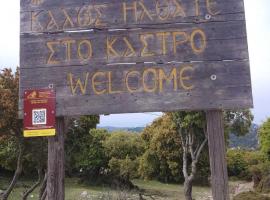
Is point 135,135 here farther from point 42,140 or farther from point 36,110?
point 36,110

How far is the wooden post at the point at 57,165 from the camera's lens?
536 centimetres

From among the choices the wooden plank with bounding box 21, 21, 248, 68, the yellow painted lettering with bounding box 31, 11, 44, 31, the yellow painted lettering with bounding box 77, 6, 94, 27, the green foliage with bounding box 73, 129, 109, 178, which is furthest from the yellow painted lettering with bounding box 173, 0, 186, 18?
the green foliage with bounding box 73, 129, 109, 178

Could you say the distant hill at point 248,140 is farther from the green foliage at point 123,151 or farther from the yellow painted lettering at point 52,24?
the yellow painted lettering at point 52,24

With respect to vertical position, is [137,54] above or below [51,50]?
below

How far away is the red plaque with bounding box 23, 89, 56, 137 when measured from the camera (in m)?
5.36

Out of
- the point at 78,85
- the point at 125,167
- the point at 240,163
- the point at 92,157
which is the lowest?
the point at 240,163

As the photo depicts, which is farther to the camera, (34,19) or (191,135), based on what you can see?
(191,135)

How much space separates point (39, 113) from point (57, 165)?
67cm

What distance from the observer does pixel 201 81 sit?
203 inches

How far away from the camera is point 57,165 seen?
542 cm

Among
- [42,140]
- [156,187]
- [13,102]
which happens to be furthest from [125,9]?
[156,187]

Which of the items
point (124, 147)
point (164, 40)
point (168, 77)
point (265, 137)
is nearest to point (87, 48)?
point (164, 40)

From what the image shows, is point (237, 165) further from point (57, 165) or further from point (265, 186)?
point (57, 165)

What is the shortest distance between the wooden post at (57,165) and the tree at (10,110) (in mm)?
6851
